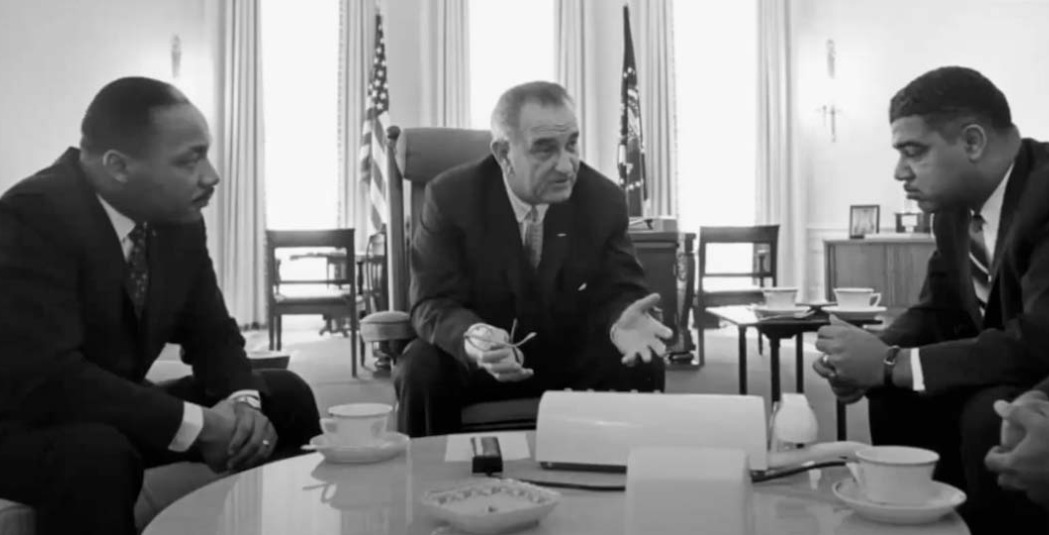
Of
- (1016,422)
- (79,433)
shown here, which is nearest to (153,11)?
(79,433)

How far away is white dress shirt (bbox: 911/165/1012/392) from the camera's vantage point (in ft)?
5.47

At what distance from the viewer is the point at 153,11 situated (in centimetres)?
672

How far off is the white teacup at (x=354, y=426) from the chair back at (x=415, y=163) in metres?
1.33

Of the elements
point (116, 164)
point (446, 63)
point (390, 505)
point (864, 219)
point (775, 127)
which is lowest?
point (390, 505)

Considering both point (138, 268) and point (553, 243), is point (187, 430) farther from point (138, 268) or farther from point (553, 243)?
point (553, 243)

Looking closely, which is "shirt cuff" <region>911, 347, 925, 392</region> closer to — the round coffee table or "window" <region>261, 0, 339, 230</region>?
the round coffee table

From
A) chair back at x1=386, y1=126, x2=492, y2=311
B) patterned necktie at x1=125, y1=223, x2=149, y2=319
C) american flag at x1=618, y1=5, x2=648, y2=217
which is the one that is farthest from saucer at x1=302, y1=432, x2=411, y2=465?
american flag at x1=618, y1=5, x2=648, y2=217

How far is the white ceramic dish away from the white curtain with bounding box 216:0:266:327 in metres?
6.43

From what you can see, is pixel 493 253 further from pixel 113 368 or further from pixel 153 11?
pixel 153 11

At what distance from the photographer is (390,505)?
1.20 metres

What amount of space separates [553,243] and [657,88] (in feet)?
18.0

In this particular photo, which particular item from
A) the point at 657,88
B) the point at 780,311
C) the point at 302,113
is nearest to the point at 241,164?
the point at 302,113

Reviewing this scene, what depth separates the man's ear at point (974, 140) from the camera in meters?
1.75

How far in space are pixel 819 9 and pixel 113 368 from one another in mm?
7142
